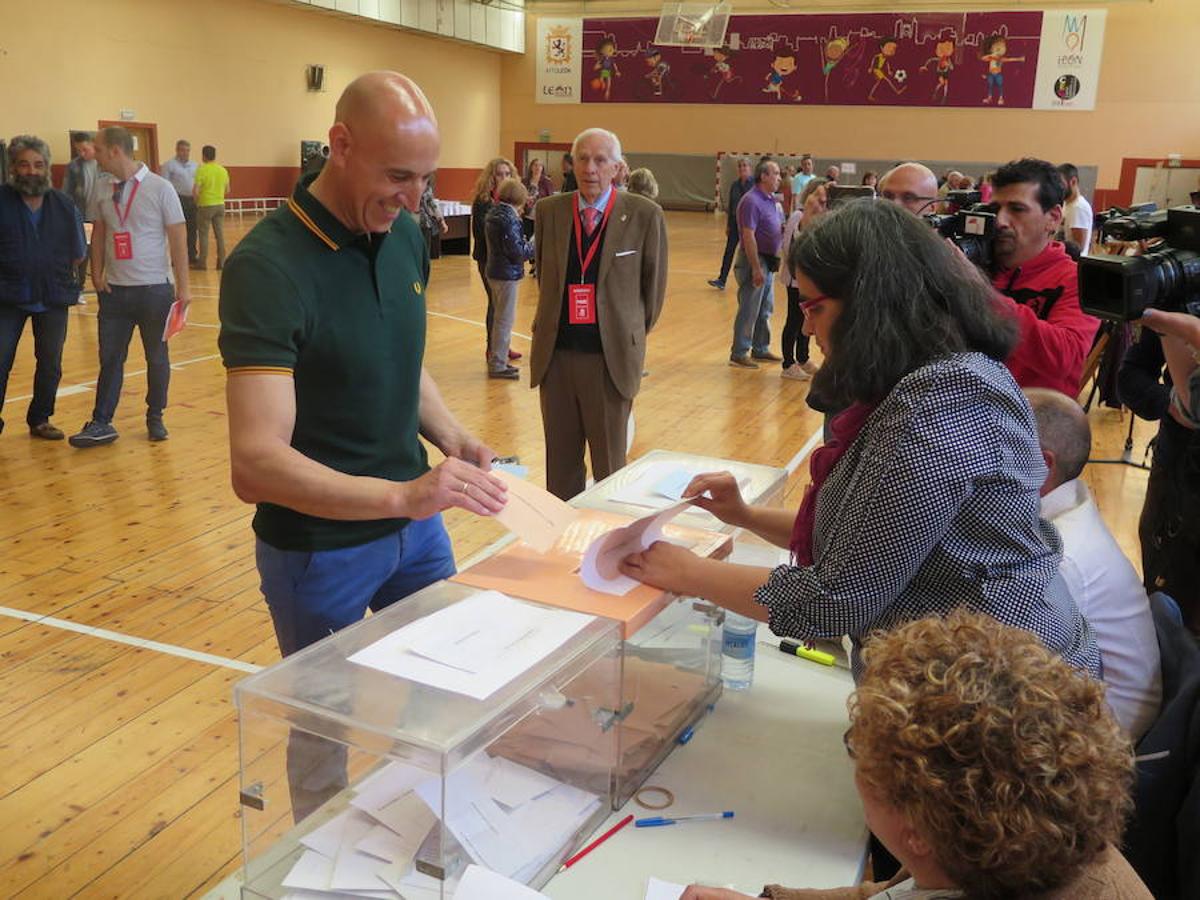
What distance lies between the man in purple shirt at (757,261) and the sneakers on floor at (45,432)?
5026 millimetres

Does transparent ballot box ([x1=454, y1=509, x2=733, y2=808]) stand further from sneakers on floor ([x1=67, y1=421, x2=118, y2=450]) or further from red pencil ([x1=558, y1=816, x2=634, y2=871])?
sneakers on floor ([x1=67, y1=421, x2=118, y2=450])

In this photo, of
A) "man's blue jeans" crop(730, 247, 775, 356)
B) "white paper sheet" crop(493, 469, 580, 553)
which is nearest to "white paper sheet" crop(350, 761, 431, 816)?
"white paper sheet" crop(493, 469, 580, 553)

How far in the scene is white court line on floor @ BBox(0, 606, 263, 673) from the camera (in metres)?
3.38

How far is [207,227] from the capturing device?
13.1m

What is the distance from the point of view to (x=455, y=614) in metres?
1.53

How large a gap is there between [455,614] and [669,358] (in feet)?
24.4

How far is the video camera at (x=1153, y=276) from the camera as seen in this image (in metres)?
2.19

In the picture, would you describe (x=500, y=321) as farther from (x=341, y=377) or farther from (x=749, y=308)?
(x=341, y=377)

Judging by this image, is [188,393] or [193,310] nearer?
[188,393]

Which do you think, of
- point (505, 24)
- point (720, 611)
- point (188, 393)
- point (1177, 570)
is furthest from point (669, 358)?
point (505, 24)

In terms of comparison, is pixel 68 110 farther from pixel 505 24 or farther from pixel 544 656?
pixel 544 656

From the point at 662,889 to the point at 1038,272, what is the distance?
7.76 feet

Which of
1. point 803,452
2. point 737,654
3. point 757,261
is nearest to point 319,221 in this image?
point 737,654

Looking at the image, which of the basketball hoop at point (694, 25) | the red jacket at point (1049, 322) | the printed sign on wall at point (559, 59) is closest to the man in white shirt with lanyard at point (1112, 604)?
the red jacket at point (1049, 322)
